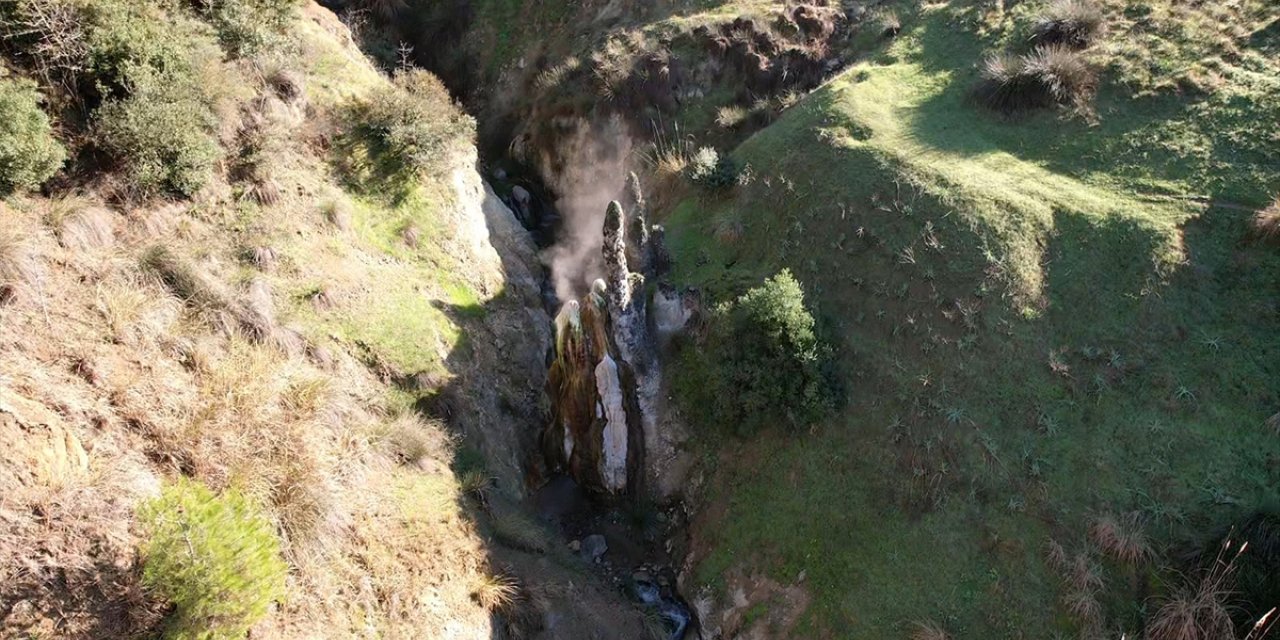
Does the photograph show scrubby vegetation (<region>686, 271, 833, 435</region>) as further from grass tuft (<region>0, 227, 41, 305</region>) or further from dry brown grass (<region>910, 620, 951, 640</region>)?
grass tuft (<region>0, 227, 41, 305</region>)

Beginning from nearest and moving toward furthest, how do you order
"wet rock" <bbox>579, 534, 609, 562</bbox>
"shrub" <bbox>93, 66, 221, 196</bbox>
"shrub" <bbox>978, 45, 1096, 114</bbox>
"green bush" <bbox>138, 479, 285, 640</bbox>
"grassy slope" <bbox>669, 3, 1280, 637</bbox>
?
"green bush" <bbox>138, 479, 285, 640</bbox> → "grassy slope" <bbox>669, 3, 1280, 637</bbox> → "shrub" <bbox>93, 66, 221, 196</bbox> → "wet rock" <bbox>579, 534, 609, 562</bbox> → "shrub" <bbox>978, 45, 1096, 114</bbox>

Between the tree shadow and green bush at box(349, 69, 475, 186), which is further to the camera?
green bush at box(349, 69, 475, 186)

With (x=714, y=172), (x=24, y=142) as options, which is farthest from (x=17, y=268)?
(x=714, y=172)

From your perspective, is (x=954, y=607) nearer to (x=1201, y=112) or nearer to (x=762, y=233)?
(x=762, y=233)

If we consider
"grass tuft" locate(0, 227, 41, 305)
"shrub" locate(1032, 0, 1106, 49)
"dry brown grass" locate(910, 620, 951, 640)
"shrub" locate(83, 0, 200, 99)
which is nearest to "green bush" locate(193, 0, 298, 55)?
"shrub" locate(83, 0, 200, 99)

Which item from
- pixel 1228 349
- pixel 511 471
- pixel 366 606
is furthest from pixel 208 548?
pixel 1228 349
